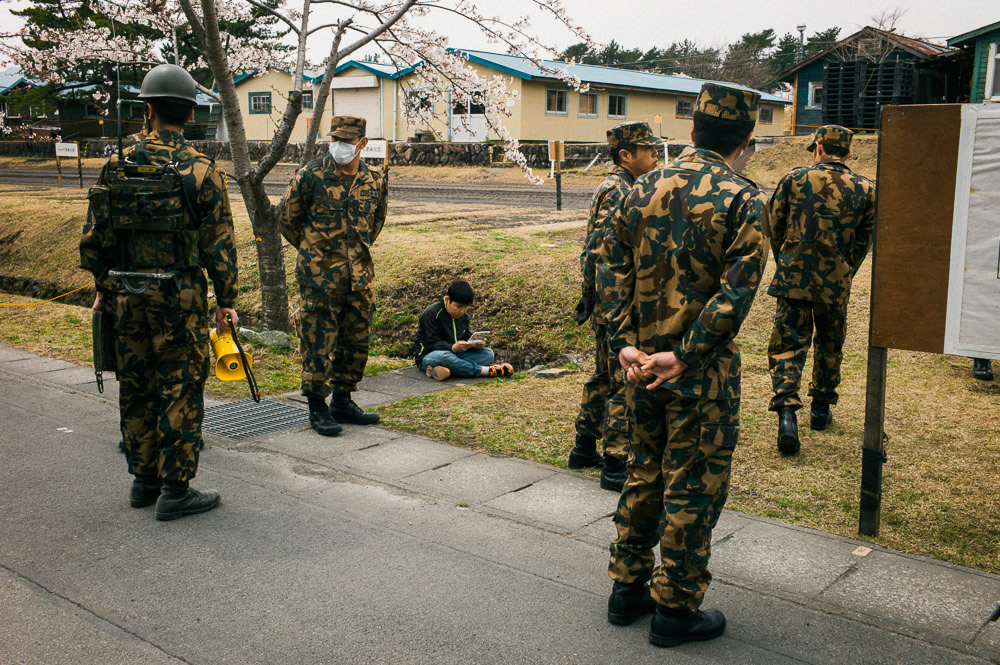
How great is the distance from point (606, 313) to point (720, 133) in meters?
1.87

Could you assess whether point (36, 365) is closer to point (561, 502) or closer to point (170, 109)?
point (170, 109)

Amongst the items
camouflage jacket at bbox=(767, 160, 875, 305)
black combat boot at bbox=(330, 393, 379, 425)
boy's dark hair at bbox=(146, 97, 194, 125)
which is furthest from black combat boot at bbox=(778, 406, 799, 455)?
boy's dark hair at bbox=(146, 97, 194, 125)

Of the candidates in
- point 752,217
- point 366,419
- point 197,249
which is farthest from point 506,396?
point 752,217

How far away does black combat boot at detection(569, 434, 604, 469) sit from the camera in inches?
220

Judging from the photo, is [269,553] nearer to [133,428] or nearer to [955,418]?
[133,428]

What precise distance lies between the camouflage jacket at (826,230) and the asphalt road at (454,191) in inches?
525

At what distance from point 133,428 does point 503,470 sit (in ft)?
7.19

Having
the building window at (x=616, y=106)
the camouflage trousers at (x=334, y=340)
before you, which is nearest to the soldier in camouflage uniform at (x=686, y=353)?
the camouflage trousers at (x=334, y=340)

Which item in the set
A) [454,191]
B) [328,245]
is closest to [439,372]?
[328,245]

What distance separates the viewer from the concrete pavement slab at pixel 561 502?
4797 mm

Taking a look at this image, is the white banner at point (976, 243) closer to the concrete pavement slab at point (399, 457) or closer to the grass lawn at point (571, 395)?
the grass lawn at point (571, 395)

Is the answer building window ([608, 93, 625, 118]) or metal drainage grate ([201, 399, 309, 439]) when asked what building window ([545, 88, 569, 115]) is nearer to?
building window ([608, 93, 625, 118])

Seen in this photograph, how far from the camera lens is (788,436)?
571 cm

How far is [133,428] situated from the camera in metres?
4.84
